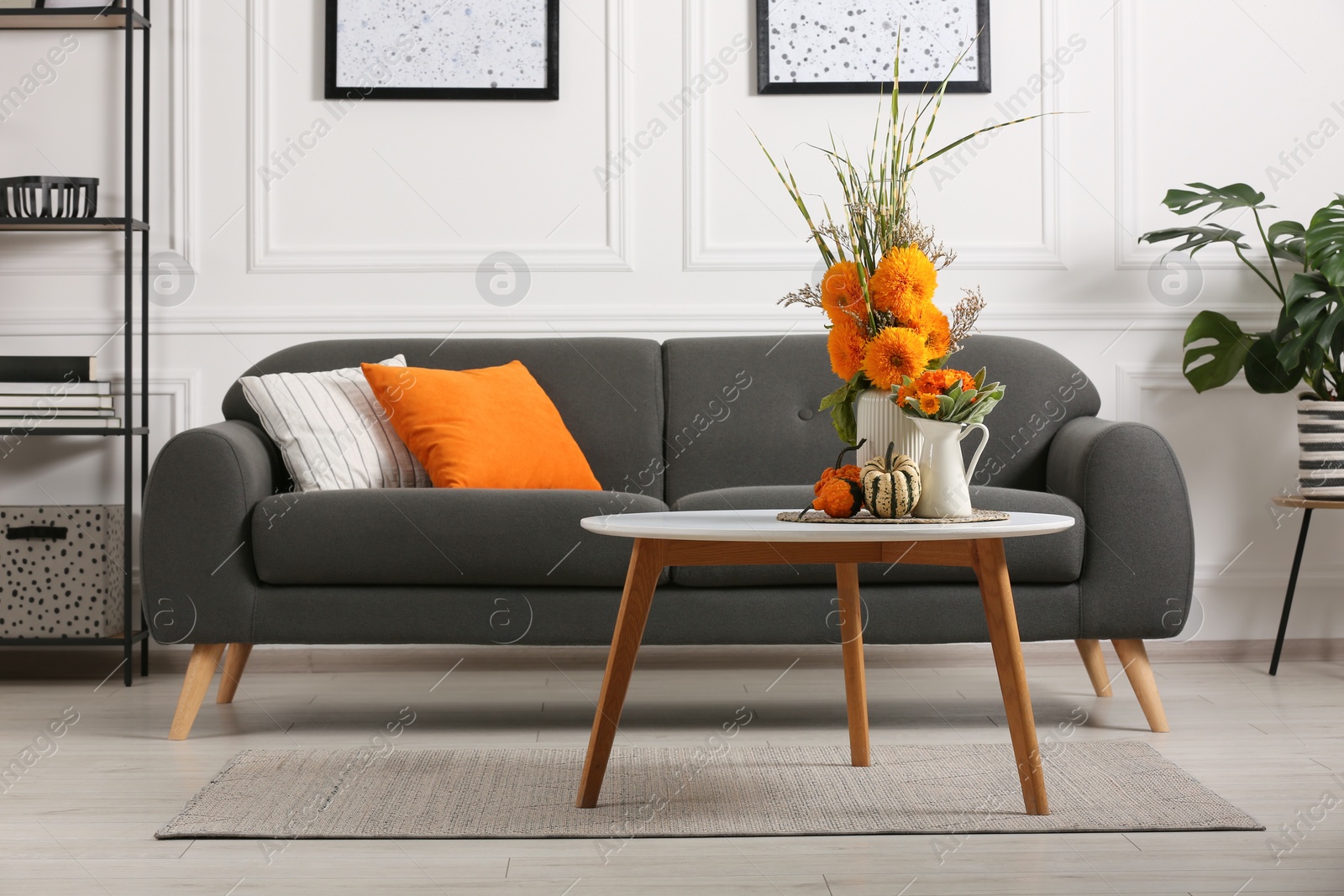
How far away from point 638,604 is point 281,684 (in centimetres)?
153

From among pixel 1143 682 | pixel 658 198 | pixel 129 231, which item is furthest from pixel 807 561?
pixel 129 231

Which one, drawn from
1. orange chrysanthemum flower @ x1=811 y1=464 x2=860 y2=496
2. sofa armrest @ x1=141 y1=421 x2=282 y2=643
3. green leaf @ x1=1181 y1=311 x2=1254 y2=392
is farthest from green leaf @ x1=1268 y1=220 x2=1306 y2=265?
sofa armrest @ x1=141 y1=421 x2=282 y2=643

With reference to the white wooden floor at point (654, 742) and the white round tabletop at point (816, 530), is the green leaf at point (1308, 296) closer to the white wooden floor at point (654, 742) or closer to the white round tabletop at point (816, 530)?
the white wooden floor at point (654, 742)

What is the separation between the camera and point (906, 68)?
10.6 feet

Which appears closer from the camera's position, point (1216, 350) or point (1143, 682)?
point (1143, 682)

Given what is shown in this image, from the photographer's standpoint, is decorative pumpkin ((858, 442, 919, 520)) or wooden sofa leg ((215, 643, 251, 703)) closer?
decorative pumpkin ((858, 442, 919, 520))

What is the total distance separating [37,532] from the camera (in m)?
2.86

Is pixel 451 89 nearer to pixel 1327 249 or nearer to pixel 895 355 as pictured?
pixel 895 355

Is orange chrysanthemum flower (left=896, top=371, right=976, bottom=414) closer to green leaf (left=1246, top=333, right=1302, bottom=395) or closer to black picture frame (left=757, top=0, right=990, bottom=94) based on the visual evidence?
green leaf (left=1246, top=333, right=1302, bottom=395)

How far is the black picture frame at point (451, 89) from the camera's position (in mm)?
3195

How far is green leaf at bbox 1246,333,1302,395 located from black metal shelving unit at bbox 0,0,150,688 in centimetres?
283

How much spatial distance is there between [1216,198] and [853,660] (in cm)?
171

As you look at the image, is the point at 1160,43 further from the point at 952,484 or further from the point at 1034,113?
the point at 952,484

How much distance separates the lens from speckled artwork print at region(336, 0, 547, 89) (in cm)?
320
